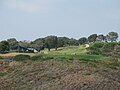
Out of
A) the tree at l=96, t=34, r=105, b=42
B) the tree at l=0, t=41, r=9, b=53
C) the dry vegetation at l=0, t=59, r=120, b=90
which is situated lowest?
the dry vegetation at l=0, t=59, r=120, b=90

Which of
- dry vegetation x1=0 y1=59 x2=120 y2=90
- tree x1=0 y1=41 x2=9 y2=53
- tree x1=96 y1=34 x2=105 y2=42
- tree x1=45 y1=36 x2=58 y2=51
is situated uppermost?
tree x1=96 y1=34 x2=105 y2=42

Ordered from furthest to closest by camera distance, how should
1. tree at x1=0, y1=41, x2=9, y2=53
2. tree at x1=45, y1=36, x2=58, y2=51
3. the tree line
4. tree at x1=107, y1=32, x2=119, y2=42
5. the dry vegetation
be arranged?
tree at x1=107, y1=32, x2=119, y2=42
tree at x1=45, y1=36, x2=58, y2=51
the tree line
tree at x1=0, y1=41, x2=9, y2=53
the dry vegetation

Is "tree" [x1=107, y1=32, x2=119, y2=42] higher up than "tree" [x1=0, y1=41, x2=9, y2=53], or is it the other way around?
"tree" [x1=107, y1=32, x2=119, y2=42]

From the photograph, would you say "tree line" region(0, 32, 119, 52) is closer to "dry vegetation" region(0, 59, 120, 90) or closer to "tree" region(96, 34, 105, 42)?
"tree" region(96, 34, 105, 42)

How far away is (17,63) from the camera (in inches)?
1090

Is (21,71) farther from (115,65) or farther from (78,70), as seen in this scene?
(115,65)

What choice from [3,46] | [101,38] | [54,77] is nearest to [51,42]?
[3,46]

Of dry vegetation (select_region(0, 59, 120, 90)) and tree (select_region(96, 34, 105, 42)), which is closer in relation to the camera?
dry vegetation (select_region(0, 59, 120, 90))

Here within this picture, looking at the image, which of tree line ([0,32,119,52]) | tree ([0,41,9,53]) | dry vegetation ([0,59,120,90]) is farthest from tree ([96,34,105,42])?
dry vegetation ([0,59,120,90])

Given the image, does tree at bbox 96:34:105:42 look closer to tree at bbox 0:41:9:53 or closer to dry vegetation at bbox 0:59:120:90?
tree at bbox 0:41:9:53

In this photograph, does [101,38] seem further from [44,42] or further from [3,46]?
[3,46]

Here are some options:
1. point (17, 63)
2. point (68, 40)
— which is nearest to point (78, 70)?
point (17, 63)

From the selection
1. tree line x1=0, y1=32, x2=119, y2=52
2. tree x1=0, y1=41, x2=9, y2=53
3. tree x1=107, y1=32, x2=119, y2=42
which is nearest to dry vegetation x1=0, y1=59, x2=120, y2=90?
tree x1=0, y1=41, x2=9, y2=53

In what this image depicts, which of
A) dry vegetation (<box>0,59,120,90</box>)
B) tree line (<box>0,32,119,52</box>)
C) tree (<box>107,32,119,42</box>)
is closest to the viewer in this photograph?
dry vegetation (<box>0,59,120,90</box>)
